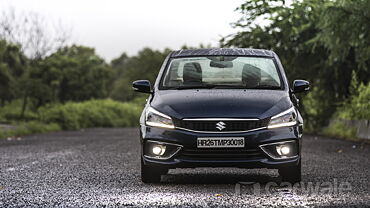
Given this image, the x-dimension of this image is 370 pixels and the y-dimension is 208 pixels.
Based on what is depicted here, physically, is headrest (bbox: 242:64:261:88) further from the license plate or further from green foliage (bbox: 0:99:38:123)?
green foliage (bbox: 0:99:38:123)

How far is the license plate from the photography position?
26.3 ft

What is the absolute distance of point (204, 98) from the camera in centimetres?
853

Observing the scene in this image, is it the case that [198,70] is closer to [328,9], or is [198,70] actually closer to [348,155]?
[348,155]

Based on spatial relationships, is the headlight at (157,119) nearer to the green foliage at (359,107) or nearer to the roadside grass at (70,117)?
the green foliage at (359,107)

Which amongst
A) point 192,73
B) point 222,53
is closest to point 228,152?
point 192,73

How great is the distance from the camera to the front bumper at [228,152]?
26.4 feet

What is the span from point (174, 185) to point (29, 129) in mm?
18678

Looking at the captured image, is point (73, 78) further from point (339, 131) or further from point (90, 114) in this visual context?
point (339, 131)

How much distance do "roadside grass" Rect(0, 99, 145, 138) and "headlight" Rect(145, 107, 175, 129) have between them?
14.8m

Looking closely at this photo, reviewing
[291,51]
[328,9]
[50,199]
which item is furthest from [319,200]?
[291,51]

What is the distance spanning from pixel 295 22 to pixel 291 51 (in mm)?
2059

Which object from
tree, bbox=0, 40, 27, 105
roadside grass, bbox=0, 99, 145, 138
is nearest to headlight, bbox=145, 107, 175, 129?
roadside grass, bbox=0, 99, 145, 138

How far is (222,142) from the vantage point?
8.03 m

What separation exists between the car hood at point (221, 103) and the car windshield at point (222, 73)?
0.84ft
